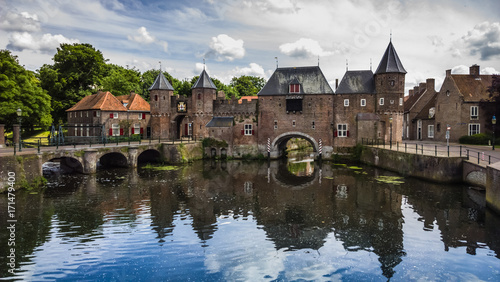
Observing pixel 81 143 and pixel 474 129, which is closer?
pixel 81 143

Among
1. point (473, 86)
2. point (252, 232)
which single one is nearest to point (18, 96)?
point (252, 232)

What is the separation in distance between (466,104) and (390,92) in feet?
28.1

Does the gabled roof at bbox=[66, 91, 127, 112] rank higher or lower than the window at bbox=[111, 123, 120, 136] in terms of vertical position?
higher

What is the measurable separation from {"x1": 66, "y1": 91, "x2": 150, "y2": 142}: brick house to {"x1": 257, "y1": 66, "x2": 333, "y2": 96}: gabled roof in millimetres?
15637

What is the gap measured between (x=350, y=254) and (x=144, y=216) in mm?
9476

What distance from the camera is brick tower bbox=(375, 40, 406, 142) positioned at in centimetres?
3319

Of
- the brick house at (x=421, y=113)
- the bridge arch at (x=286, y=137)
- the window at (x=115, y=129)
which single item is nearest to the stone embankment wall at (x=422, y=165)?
the bridge arch at (x=286, y=137)

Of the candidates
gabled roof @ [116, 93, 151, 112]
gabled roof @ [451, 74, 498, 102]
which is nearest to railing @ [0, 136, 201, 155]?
gabled roof @ [116, 93, 151, 112]

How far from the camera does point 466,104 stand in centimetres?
3412

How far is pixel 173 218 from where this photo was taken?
49.4 ft

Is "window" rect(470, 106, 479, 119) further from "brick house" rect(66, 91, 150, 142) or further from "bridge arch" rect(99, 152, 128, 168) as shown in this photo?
"brick house" rect(66, 91, 150, 142)

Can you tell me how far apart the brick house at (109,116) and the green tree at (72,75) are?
524 cm

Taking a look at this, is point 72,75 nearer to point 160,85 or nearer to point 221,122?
point 160,85

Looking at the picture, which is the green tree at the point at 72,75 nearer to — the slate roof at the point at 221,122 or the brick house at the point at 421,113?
the slate roof at the point at 221,122
